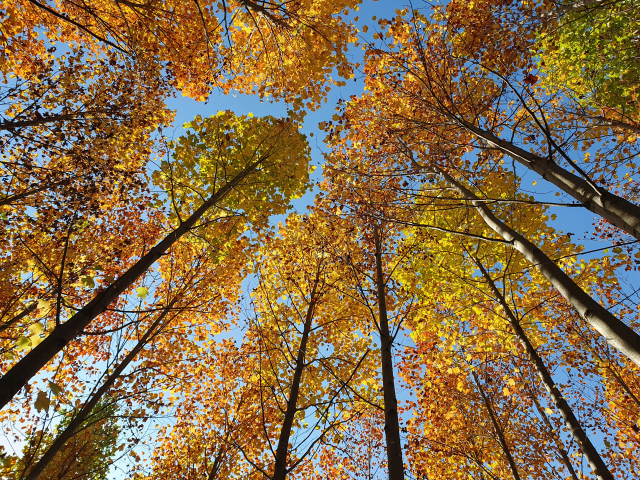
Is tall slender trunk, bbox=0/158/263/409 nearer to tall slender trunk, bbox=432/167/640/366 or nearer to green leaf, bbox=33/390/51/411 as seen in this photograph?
green leaf, bbox=33/390/51/411

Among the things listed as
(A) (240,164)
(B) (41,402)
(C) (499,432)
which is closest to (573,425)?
(C) (499,432)

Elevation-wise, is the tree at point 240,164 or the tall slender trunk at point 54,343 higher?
the tree at point 240,164

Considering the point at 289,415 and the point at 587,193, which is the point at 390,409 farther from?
the point at 587,193

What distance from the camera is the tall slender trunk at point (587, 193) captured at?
2.18 metres

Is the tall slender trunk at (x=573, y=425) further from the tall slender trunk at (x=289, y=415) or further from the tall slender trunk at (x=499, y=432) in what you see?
the tall slender trunk at (x=289, y=415)

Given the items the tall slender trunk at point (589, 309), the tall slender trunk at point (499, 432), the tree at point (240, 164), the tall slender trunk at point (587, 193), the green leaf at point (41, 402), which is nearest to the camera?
the green leaf at point (41, 402)

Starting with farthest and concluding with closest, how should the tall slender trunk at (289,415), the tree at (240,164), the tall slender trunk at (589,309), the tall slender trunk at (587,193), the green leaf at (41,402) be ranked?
the tree at (240,164) < the tall slender trunk at (289,415) < the tall slender trunk at (587,193) < the tall slender trunk at (589,309) < the green leaf at (41,402)

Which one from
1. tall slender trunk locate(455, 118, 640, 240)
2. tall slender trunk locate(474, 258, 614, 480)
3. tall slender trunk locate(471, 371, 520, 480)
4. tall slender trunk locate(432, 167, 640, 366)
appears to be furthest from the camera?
tall slender trunk locate(471, 371, 520, 480)

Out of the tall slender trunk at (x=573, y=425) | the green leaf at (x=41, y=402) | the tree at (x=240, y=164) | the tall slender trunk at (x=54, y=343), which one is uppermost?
the tree at (x=240, y=164)

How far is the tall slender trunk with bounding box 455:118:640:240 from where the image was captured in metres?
2.18

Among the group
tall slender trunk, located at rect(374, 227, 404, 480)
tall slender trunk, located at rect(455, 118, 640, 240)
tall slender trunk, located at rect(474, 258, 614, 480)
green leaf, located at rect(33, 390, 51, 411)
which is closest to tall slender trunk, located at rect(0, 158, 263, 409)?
green leaf, located at rect(33, 390, 51, 411)

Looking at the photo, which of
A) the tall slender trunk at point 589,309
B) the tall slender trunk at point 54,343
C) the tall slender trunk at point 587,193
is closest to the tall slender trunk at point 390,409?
the tall slender trunk at point 589,309

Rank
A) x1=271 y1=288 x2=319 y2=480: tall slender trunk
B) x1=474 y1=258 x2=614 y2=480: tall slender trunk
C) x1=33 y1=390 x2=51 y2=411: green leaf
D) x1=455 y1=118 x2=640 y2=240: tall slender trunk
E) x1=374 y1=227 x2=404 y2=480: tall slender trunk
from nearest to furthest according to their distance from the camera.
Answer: x1=33 y1=390 x2=51 y2=411: green leaf
x1=455 y1=118 x2=640 y2=240: tall slender trunk
x1=374 y1=227 x2=404 y2=480: tall slender trunk
x1=474 y1=258 x2=614 y2=480: tall slender trunk
x1=271 y1=288 x2=319 y2=480: tall slender trunk

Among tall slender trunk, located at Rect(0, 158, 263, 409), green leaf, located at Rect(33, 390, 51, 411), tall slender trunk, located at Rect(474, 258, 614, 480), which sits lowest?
green leaf, located at Rect(33, 390, 51, 411)
